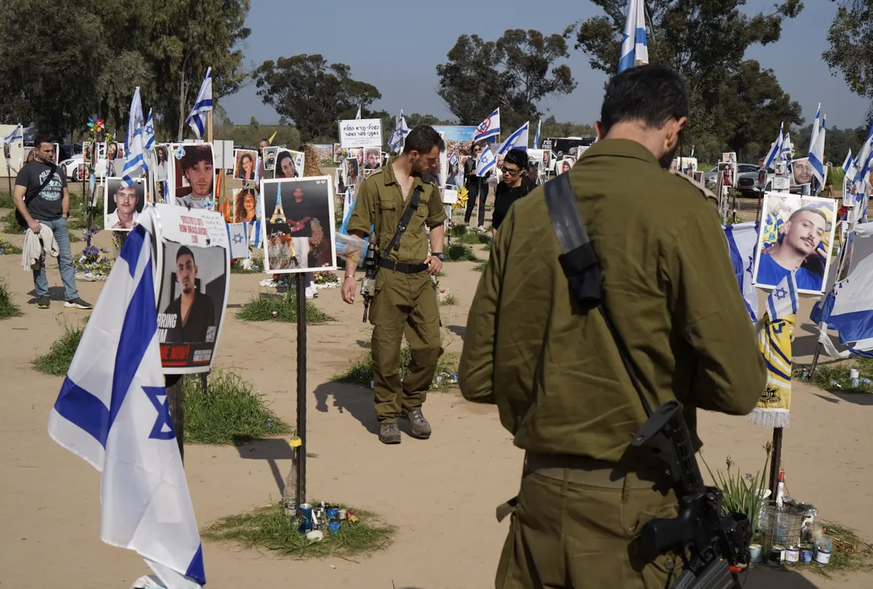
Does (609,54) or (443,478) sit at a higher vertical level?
(609,54)

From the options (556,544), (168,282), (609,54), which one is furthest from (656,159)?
(609,54)

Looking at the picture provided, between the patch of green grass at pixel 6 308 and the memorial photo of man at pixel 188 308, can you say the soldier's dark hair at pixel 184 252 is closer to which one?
the memorial photo of man at pixel 188 308

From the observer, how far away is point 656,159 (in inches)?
92.2

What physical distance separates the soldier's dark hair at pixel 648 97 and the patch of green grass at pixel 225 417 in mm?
4656

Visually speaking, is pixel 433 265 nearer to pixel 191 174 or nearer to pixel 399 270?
pixel 399 270

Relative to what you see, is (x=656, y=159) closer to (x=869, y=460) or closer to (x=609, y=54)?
(x=869, y=460)

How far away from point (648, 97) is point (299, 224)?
2905 mm

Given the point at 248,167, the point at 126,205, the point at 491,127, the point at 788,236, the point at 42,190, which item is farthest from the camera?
the point at 491,127

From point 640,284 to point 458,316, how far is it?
30.7ft

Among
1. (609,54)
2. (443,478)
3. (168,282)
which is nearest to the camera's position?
(168,282)

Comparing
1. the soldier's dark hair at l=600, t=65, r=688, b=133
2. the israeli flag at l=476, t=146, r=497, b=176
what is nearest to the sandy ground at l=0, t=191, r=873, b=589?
the soldier's dark hair at l=600, t=65, r=688, b=133

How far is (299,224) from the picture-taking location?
16.2 feet

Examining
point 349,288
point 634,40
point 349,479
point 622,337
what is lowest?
point 349,479

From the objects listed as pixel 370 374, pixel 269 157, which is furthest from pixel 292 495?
pixel 269 157
